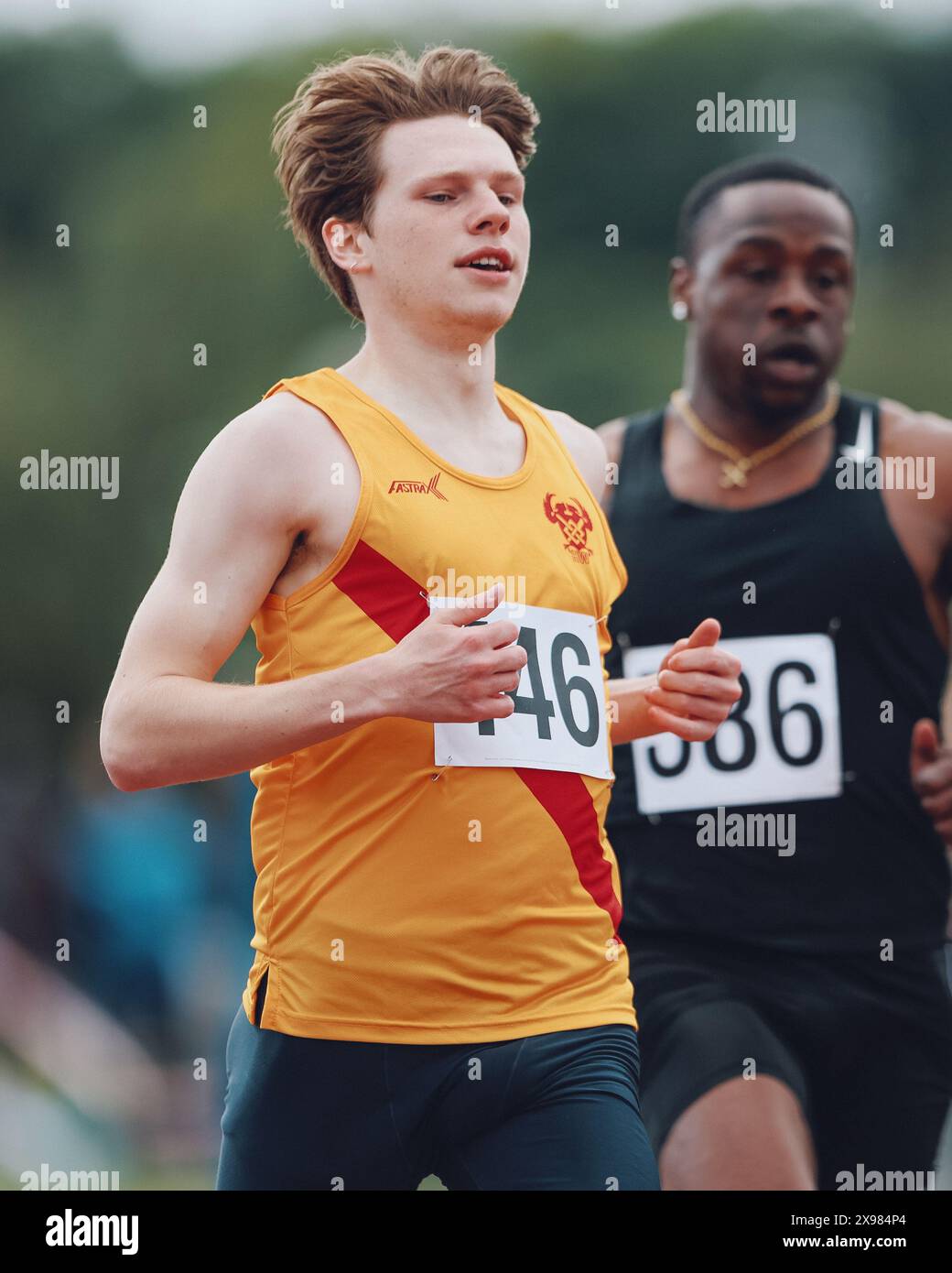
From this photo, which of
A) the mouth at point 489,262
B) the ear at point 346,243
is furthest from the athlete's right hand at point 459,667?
the ear at point 346,243

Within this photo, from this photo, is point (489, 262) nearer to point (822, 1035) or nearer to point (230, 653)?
point (230, 653)

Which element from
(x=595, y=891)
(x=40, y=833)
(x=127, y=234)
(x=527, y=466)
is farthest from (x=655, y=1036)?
(x=127, y=234)

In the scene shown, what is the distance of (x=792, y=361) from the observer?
4301mm

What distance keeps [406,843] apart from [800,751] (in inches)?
63.3

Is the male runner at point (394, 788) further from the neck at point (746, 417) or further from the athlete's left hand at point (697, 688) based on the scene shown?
the neck at point (746, 417)

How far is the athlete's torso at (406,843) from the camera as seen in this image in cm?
266

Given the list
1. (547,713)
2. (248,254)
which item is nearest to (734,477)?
(547,713)

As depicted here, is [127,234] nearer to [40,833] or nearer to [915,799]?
[40,833]

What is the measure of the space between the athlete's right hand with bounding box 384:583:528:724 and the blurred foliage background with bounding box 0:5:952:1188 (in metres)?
6.10

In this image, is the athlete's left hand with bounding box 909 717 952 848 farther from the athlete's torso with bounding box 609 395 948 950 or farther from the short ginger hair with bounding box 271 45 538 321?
the short ginger hair with bounding box 271 45 538 321

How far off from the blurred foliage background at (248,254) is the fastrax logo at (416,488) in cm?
591

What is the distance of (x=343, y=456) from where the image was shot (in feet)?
8.94

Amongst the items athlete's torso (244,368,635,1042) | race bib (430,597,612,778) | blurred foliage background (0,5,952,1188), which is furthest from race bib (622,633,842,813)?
blurred foliage background (0,5,952,1188)

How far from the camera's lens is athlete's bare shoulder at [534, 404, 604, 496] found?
3.18 meters
